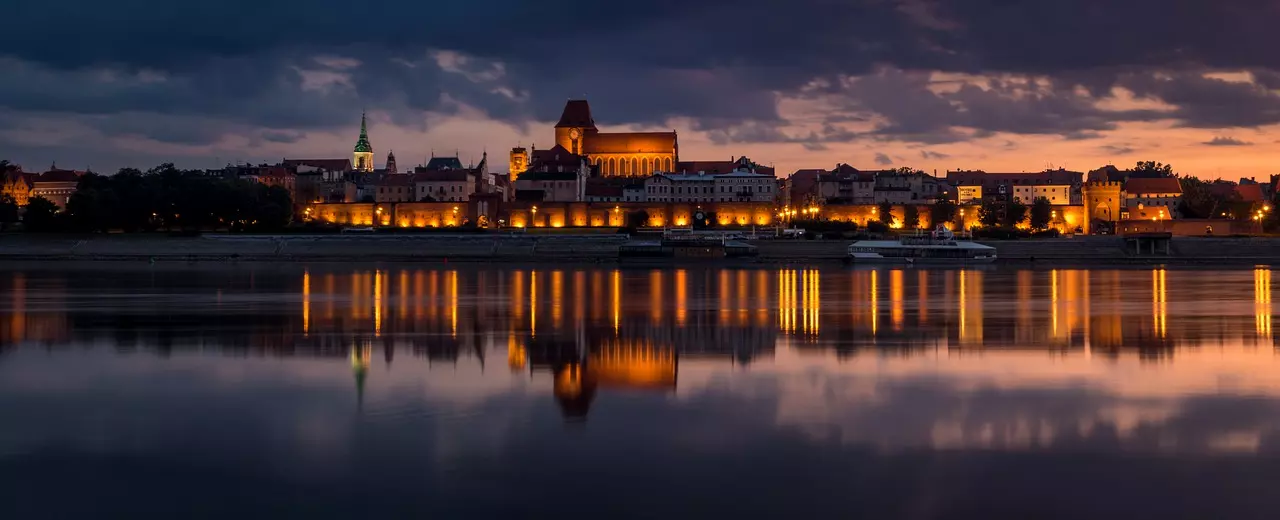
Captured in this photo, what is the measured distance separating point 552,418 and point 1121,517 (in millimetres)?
5113

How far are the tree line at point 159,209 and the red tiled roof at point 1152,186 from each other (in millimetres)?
64097

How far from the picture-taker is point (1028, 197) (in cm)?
9631

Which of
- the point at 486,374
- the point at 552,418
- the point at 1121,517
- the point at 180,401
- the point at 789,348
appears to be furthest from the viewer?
the point at 789,348

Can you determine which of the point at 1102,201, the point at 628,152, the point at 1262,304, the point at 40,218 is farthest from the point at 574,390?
the point at 628,152

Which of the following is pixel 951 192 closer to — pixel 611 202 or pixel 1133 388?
pixel 611 202

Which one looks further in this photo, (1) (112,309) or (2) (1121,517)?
(1) (112,309)

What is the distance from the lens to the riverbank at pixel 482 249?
5503 centimetres

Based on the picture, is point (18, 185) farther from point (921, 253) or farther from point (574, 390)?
point (574, 390)

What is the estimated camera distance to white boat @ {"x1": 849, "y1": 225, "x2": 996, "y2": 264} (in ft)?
176

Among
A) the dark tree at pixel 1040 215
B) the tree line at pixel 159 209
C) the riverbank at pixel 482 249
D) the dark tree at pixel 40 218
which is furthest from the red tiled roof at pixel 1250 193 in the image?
the dark tree at pixel 40 218

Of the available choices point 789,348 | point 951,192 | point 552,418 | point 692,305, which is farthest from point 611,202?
point 552,418

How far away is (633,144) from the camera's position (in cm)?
10212

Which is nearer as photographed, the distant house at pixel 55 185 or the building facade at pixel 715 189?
the building facade at pixel 715 189

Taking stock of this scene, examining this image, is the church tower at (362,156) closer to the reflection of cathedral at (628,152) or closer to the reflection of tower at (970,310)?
the reflection of cathedral at (628,152)
